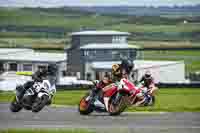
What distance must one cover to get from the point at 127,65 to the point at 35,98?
1660mm

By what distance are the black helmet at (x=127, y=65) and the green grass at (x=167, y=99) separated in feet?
1.99

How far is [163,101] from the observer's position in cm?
1270

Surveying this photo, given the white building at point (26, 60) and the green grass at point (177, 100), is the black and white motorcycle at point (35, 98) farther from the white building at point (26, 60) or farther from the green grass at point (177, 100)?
the green grass at point (177, 100)

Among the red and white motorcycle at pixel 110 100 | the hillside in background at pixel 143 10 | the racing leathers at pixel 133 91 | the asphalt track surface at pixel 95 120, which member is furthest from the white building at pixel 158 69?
the hillside in background at pixel 143 10

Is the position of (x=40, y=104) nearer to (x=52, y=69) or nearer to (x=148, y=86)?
(x=52, y=69)

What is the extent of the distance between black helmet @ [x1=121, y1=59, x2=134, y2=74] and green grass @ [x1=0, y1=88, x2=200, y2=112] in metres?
0.61

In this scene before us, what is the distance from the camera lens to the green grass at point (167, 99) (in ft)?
41.2

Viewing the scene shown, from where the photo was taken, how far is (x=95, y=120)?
1263cm

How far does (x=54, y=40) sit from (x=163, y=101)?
6.85 ft

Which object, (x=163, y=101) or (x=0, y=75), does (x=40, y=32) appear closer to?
(x=0, y=75)

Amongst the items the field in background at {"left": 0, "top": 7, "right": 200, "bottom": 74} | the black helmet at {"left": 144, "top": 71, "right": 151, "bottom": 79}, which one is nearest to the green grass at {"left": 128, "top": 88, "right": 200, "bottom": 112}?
the black helmet at {"left": 144, "top": 71, "right": 151, "bottom": 79}

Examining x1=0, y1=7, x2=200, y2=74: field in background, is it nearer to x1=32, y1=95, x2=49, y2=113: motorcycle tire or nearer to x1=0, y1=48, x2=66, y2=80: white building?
x1=0, y1=48, x2=66, y2=80: white building

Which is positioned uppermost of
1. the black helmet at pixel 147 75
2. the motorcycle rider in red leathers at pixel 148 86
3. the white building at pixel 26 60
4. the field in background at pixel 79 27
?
the field in background at pixel 79 27

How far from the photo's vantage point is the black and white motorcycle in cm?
1279
